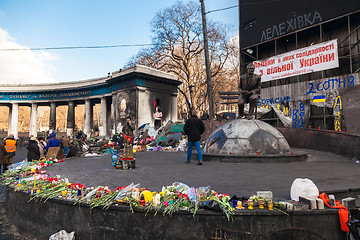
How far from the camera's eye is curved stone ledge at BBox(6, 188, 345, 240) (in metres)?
A: 2.80

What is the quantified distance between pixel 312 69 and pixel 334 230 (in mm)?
17247

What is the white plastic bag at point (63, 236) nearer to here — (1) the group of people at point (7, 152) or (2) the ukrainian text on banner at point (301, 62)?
(1) the group of people at point (7, 152)

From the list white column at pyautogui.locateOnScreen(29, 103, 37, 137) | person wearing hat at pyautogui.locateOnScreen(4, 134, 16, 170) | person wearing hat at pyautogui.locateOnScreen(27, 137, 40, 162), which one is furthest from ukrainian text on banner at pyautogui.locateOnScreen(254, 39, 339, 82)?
white column at pyautogui.locateOnScreen(29, 103, 37, 137)

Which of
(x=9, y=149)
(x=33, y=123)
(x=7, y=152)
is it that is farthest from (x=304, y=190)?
(x=33, y=123)

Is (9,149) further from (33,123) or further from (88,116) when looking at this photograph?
(33,123)

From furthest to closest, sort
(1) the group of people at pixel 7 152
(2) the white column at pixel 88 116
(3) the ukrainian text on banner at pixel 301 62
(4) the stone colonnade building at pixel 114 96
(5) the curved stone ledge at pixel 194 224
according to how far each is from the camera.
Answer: (2) the white column at pixel 88 116 → (4) the stone colonnade building at pixel 114 96 → (3) the ukrainian text on banner at pixel 301 62 → (1) the group of people at pixel 7 152 → (5) the curved stone ledge at pixel 194 224

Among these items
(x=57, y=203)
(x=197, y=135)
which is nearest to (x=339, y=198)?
(x=57, y=203)

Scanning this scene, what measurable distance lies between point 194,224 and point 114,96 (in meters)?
27.3

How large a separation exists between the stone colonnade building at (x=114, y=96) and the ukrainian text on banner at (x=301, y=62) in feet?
39.3

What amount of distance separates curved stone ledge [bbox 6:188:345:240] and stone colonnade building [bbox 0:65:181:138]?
22205mm

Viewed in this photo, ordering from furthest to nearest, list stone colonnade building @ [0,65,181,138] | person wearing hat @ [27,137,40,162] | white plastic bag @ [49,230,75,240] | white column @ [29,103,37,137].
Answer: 1. white column @ [29,103,37,137]
2. stone colonnade building @ [0,65,181,138]
3. person wearing hat @ [27,137,40,162]
4. white plastic bag @ [49,230,75,240]

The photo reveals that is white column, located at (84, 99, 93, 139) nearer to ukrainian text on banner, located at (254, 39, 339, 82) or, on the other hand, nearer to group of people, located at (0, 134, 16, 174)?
group of people, located at (0, 134, 16, 174)

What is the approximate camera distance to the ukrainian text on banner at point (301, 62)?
16320 millimetres

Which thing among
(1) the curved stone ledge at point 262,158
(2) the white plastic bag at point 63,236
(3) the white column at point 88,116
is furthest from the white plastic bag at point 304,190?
(3) the white column at point 88,116
